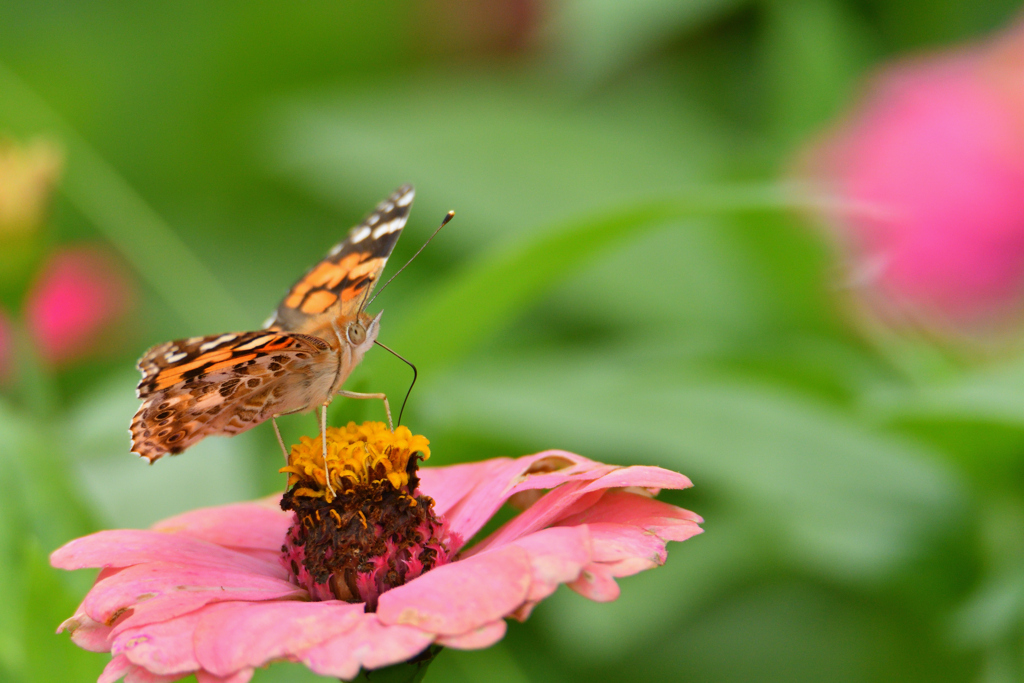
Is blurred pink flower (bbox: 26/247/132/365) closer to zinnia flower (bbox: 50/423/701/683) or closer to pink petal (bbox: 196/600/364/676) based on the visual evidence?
zinnia flower (bbox: 50/423/701/683)

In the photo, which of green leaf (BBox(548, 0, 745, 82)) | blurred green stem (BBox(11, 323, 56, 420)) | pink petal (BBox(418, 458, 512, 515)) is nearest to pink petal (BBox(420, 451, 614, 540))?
pink petal (BBox(418, 458, 512, 515))

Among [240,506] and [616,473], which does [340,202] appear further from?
[616,473]

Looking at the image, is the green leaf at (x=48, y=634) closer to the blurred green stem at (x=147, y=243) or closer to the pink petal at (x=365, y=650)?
the pink petal at (x=365, y=650)

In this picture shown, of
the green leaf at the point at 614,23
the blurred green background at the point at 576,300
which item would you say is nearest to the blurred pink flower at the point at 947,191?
the blurred green background at the point at 576,300

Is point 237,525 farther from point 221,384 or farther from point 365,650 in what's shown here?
point 365,650

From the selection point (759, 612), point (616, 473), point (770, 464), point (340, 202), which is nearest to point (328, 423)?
point (616, 473)

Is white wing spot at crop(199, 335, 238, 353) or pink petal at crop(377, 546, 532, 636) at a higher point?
white wing spot at crop(199, 335, 238, 353)

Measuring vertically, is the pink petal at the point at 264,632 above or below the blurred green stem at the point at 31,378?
below

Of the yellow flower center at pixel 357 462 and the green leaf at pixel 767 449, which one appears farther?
the green leaf at pixel 767 449
